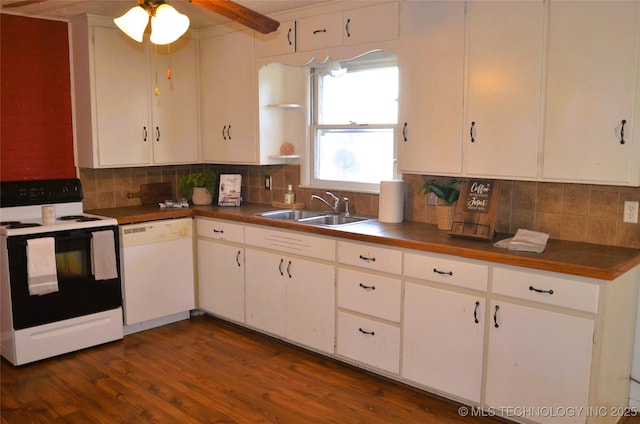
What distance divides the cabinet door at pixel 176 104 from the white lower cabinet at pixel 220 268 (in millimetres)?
665

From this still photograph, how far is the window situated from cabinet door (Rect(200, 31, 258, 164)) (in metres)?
0.50

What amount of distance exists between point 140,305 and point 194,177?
3.69 ft

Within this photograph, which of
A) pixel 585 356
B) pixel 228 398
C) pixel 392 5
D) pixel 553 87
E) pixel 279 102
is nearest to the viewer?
pixel 585 356

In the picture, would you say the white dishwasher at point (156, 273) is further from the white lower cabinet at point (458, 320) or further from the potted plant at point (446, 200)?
the potted plant at point (446, 200)

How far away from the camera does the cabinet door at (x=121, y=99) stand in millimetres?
4074

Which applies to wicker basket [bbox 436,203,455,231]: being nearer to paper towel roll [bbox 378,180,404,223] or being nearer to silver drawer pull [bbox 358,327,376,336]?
paper towel roll [bbox 378,180,404,223]

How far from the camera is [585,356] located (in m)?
2.48

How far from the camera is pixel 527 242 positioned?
2803 millimetres

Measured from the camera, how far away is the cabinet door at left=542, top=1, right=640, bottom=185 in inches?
99.7

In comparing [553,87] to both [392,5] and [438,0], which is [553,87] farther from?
[392,5]

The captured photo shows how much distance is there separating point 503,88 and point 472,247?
86 centimetres

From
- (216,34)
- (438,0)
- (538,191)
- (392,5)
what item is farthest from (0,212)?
(538,191)

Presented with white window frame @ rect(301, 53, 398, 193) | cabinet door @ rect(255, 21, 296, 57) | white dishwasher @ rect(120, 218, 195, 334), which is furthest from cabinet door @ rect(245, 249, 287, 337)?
cabinet door @ rect(255, 21, 296, 57)

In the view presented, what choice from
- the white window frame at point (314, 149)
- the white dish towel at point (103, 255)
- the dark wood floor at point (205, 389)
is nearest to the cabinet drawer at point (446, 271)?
the dark wood floor at point (205, 389)
